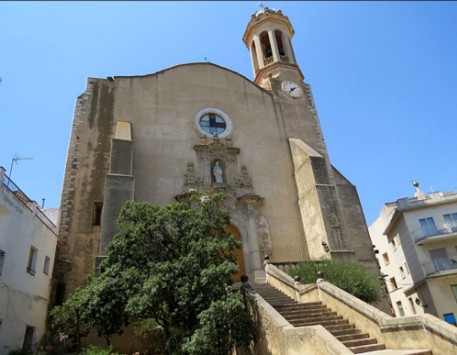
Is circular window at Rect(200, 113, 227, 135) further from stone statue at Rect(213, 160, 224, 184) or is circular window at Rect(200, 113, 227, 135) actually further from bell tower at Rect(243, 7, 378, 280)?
bell tower at Rect(243, 7, 378, 280)

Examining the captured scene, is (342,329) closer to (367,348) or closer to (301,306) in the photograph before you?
(367,348)

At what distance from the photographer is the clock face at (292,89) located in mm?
20984

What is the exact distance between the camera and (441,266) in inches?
811

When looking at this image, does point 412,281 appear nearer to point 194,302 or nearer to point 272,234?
point 272,234

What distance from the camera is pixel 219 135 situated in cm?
1811

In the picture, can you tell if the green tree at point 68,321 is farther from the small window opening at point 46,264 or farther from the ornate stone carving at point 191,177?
the ornate stone carving at point 191,177

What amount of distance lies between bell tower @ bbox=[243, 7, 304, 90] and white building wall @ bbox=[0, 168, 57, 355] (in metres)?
15.1

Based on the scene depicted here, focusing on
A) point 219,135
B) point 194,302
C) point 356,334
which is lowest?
point 356,334

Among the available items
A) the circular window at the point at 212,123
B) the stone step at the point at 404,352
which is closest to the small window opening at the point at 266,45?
the circular window at the point at 212,123

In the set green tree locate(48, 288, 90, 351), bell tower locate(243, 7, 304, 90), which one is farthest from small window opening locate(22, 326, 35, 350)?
bell tower locate(243, 7, 304, 90)

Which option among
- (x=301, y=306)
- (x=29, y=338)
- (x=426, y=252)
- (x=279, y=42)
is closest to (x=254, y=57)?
(x=279, y=42)

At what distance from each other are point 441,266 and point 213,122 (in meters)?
15.3

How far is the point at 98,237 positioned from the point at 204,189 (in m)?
4.89

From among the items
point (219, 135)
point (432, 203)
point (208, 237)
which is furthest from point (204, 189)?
point (432, 203)
